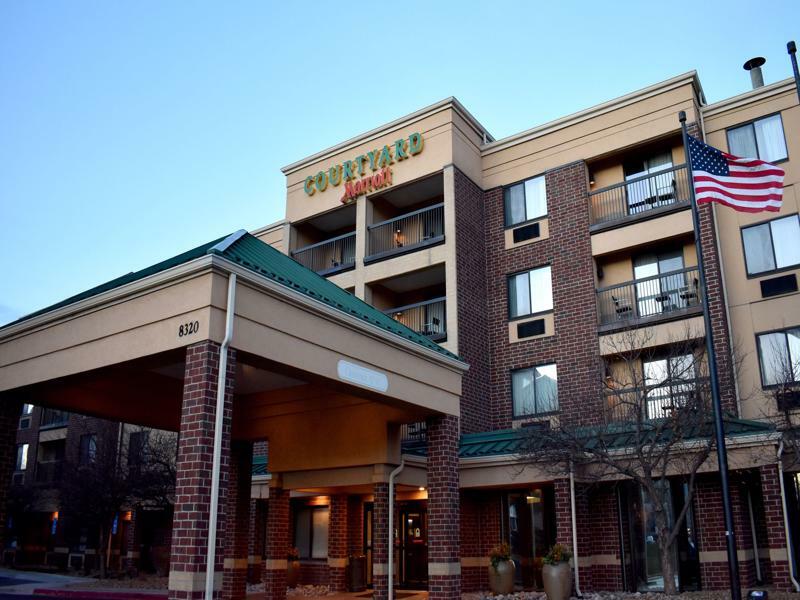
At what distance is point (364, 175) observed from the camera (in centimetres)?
2908

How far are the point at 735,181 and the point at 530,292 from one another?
11474mm

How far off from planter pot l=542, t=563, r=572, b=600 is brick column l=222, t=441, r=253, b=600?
692 cm

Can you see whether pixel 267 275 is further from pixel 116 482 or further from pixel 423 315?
pixel 116 482

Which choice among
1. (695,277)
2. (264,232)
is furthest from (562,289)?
(264,232)

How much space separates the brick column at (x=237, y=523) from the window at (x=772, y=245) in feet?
49.5

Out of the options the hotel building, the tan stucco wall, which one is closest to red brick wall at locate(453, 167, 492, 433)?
the hotel building

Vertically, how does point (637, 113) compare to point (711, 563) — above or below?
above

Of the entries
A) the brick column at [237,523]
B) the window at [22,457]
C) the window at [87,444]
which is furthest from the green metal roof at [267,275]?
the window at [22,457]

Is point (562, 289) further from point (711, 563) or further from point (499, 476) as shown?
point (711, 563)

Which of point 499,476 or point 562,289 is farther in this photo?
point 562,289

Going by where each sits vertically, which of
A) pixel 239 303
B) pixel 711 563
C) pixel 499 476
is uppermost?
pixel 239 303

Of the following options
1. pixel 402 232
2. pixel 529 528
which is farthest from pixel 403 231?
pixel 529 528

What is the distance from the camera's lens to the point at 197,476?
9.78m

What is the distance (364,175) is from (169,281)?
18935mm
